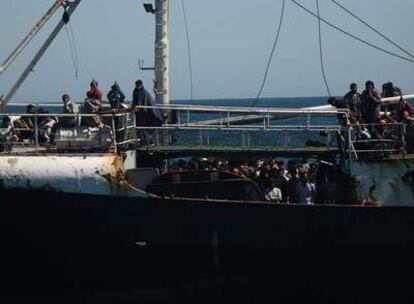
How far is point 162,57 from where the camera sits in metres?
20.2

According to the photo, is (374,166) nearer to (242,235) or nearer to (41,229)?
(242,235)

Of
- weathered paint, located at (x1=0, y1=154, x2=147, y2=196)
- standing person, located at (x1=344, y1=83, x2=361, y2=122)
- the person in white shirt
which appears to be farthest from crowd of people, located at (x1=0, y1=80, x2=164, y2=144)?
standing person, located at (x1=344, y1=83, x2=361, y2=122)

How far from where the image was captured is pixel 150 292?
16359 millimetres

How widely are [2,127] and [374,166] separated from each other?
7.22 metres

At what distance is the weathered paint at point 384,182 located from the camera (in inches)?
657

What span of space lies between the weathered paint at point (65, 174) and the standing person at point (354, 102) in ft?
16.0

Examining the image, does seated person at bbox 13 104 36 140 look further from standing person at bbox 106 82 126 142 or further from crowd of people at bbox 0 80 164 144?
standing person at bbox 106 82 126 142

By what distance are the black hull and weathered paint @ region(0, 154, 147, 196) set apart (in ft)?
0.59

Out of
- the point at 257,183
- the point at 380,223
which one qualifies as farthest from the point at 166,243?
the point at 380,223

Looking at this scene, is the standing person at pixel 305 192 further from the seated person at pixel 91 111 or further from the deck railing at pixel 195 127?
the seated person at pixel 91 111

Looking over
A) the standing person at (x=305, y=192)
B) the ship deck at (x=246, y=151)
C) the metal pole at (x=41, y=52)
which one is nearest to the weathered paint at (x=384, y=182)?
the ship deck at (x=246, y=151)

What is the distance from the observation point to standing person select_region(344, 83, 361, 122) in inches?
713

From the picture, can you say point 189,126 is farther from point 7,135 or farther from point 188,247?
point 7,135

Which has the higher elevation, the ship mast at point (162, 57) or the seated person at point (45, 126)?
the ship mast at point (162, 57)
